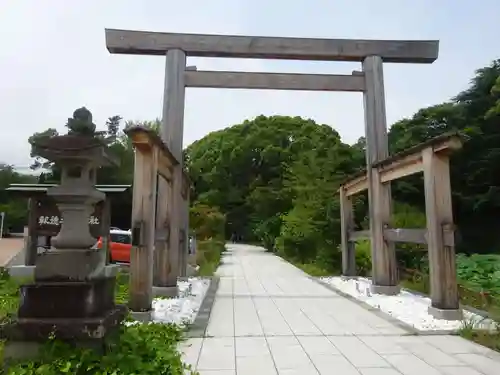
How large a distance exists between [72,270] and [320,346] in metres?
2.69

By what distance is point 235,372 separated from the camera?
11.7 feet

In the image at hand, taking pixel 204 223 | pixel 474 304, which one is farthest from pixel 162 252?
pixel 204 223

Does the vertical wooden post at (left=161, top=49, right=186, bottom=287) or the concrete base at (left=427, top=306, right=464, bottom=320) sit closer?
the concrete base at (left=427, top=306, right=464, bottom=320)

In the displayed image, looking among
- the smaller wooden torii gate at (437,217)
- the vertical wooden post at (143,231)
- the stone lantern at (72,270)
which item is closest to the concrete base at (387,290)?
the smaller wooden torii gate at (437,217)

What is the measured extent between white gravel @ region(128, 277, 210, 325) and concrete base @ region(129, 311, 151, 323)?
4.1 inches

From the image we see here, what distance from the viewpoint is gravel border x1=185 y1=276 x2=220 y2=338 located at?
4.93 m

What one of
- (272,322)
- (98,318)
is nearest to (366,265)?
(272,322)

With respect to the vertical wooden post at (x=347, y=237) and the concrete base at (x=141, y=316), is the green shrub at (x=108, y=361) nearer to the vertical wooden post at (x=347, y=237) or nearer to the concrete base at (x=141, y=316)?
the concrete base at (x=141, y=316)

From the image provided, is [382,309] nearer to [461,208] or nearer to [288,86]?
[288,86]

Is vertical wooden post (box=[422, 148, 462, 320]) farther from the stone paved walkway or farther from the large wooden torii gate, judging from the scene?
the large wooden torii gate

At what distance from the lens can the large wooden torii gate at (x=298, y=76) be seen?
7.89m

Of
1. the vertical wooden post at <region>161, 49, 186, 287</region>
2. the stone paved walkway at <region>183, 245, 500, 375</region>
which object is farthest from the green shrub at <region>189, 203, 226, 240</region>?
the stone paved walkway at <region>183, 245, 500, 375</region>

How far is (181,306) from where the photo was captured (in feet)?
21.6

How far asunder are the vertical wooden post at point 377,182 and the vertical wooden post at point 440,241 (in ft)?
6.68
